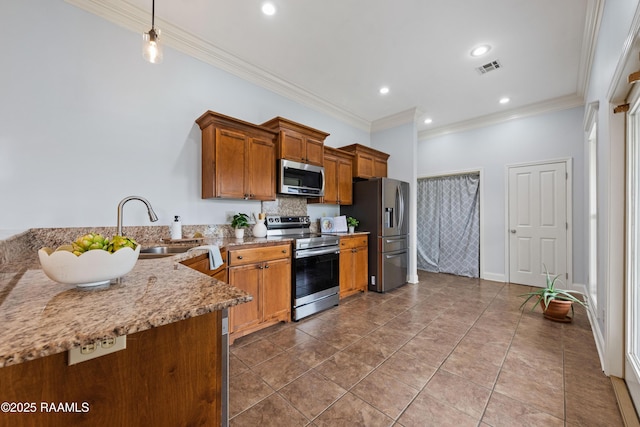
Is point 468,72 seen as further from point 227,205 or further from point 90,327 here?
point 90,327

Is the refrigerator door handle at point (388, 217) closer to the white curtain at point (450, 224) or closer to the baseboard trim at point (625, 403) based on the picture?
the white curtain at point (450, 224)

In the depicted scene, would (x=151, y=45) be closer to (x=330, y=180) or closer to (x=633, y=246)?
(x=330, y=180)

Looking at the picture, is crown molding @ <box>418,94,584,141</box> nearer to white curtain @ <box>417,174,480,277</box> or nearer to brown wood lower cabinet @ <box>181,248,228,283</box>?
white curtain @ <box>417,174,480,277</box>

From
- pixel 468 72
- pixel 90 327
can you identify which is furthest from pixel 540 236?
pixel 90 327

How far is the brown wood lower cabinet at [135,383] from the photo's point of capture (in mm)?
612

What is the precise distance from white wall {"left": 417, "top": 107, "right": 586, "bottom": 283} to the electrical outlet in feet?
17.1

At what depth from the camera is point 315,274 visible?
3010 millimetres

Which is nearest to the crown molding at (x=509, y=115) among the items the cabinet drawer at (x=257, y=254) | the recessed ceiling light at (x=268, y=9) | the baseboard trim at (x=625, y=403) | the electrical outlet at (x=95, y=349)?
the baseboard trim at (x=625, y=403)

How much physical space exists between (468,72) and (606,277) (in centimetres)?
266

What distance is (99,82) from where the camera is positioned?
220cm

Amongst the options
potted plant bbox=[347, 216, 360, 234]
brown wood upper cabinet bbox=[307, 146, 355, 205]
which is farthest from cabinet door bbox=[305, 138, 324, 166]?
potted plant bbox=[347, 216, 360, 234]

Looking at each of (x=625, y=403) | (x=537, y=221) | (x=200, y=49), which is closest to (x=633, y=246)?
(x=625, y=403)

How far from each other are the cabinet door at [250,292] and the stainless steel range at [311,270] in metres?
0.44

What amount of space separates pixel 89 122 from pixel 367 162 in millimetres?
3575
